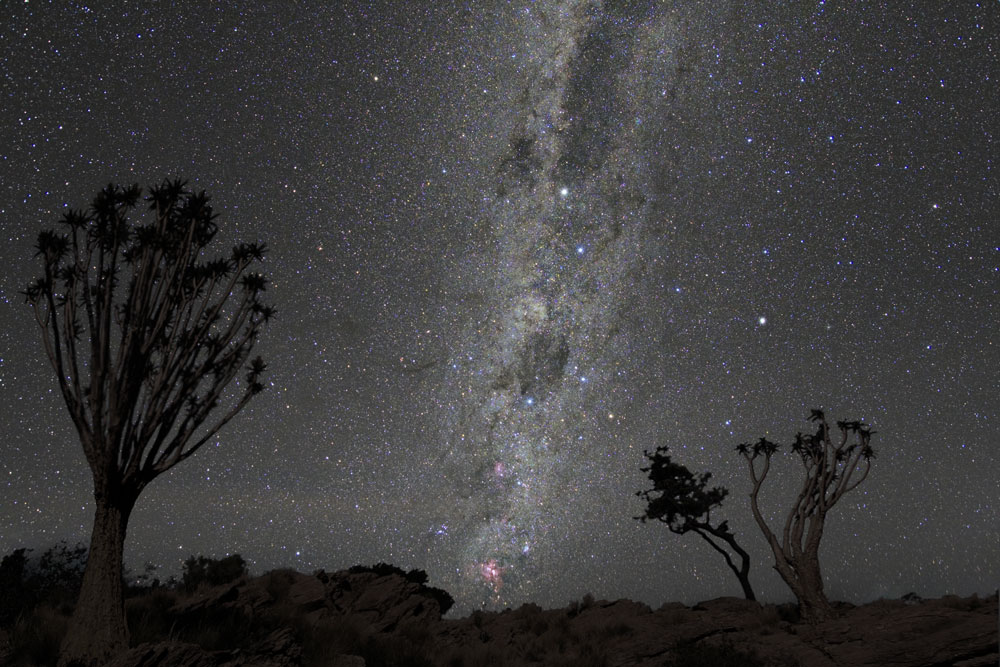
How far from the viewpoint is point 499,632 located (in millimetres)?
16812

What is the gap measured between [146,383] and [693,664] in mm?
12355

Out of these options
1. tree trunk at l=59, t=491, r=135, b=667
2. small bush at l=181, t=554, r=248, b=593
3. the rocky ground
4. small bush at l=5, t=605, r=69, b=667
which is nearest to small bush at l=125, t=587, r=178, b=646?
the rocky ground

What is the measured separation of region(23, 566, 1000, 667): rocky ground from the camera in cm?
1020

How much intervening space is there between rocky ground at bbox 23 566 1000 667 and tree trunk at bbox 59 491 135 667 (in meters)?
0.88

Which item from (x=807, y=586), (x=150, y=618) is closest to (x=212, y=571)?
(x=150, y=618)

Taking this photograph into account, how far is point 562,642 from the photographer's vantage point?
1510cm

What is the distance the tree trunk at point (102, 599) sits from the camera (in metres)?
8.92

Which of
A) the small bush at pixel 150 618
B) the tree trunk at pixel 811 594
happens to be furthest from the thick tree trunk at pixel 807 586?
the small bush at pixel 150 618

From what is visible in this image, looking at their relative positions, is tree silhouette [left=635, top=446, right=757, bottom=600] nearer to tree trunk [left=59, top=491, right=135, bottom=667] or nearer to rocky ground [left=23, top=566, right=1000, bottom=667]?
rocky ground [left=23, top=566, right=1000, bottom=667]

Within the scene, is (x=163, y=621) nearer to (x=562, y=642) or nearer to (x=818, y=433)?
(x=562, y=642)

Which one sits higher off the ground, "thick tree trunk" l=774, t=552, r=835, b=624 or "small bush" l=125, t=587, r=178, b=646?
"small bush" l=125, t=587, r=178, b=646

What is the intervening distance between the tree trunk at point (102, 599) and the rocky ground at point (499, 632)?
0.88 meters

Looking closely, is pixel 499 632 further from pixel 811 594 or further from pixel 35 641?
pixel 35 641

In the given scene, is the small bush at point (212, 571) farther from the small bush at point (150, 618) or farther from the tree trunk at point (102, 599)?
the tree trunk at point (102, 599)
